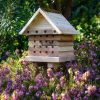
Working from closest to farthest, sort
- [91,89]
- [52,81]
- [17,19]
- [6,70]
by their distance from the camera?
[91,89], [52,81], [6,70], [17,19]

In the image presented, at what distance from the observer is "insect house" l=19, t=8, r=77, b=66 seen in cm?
466

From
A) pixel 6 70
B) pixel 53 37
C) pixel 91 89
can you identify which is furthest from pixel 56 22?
pixel 91 89

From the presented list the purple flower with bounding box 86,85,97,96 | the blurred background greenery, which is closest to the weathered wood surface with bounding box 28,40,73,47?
the purple flower with bounding box 86,85,97,96

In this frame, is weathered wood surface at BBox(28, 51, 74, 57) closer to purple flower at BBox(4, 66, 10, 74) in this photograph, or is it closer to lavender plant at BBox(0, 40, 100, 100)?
lavender plant at BBox(0, 40, 100, 100)

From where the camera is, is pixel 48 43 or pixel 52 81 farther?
pixel 48 43

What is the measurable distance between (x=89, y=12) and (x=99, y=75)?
7.36 metres

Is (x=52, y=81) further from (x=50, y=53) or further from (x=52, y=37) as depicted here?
(x=52, y=37)

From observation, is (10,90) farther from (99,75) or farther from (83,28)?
(83,28)

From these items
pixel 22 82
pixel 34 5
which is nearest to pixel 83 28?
pixel 34 5

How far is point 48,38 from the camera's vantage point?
4762 mm

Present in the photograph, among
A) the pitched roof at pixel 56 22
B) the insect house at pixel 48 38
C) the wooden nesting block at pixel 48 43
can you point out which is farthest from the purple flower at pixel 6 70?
the pitched roof at pixel 56 22

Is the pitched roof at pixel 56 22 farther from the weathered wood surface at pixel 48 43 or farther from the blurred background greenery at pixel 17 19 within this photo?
the blurred background greenery at pixel 17 19

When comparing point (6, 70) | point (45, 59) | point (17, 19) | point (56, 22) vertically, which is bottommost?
point (17, 19)

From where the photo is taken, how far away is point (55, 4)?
681 cm
